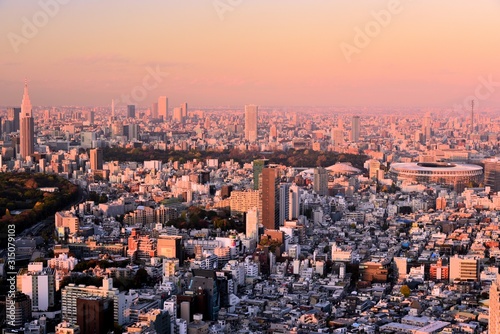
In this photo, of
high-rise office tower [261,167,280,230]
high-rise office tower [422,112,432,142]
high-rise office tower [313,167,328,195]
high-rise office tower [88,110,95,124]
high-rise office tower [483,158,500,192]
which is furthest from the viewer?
high-rise office tower [88,110,95,124]

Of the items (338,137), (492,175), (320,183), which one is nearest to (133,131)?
(338,137)

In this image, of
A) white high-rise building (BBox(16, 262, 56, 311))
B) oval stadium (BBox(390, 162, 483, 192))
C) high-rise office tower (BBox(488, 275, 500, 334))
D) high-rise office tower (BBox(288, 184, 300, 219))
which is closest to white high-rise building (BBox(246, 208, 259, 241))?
high-rise office tower (BBox(288, 184, 300, 219))

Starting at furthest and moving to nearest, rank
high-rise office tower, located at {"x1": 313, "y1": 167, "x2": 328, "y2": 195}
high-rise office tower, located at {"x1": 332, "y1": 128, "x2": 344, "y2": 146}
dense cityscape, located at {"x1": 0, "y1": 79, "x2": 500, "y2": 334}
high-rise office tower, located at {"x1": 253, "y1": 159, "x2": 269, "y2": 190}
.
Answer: high-rise office tower, located at {"x1": 332, "y1": 128, "x2": 344, "y2": 146} → high-rise office tower, located at {"x1": 313, "y1": 167, "x2": 328, "y2": 195} → high-rise office tower, located at {"x1": 253, "y1": 159, "x2": 269, "y2": 190} → dense cityscape, located at {"x1": 0, "y1": 79, "x2": 500, "y2": 334}

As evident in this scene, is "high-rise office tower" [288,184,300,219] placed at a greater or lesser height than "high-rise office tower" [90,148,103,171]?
lesser

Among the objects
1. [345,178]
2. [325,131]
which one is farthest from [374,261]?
[325,131]

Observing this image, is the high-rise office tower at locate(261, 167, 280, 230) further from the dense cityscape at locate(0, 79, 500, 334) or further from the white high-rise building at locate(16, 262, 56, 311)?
the white high-rise building at locate(16, 262, 56, 311)

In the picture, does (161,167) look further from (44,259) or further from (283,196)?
(44,259)

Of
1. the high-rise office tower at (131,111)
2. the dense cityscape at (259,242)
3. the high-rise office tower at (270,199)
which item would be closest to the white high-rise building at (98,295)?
the dense cityscape at (259,242)
